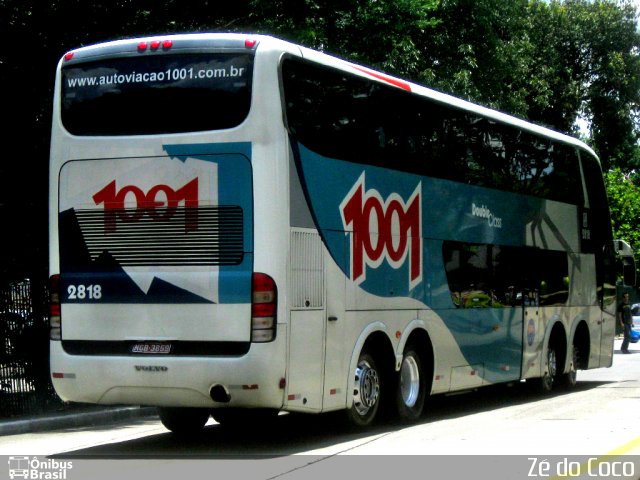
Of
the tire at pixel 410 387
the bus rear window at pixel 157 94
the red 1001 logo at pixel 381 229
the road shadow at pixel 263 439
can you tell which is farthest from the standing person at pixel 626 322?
the bus rear window at pixel 157 94

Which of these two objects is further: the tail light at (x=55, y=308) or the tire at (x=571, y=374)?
the tire at (x=571, y=374)

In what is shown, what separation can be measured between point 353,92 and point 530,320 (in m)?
6.51

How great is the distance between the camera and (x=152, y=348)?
1150 centimetres

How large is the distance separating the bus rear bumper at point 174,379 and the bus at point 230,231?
0.05 feet

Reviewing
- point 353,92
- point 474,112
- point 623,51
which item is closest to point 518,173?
point 474,112

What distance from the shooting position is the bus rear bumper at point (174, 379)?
1103 cm

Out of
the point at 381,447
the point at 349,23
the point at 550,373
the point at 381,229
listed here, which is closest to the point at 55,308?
the point at 381,447

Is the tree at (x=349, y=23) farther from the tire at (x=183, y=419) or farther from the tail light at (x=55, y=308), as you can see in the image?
the tail light at (x=55, y=308)

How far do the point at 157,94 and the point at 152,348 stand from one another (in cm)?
245

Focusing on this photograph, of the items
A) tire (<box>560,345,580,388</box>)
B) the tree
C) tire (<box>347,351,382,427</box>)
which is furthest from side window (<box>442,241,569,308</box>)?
the tree

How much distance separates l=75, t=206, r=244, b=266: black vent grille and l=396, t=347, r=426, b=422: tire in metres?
3.37

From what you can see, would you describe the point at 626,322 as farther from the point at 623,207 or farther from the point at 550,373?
the point at 550,373

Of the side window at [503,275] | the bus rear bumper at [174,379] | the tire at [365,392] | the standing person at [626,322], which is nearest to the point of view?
the bus rear bumper at [174,379]

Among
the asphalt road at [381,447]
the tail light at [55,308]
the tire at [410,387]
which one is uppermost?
the tail light at [55,308]
